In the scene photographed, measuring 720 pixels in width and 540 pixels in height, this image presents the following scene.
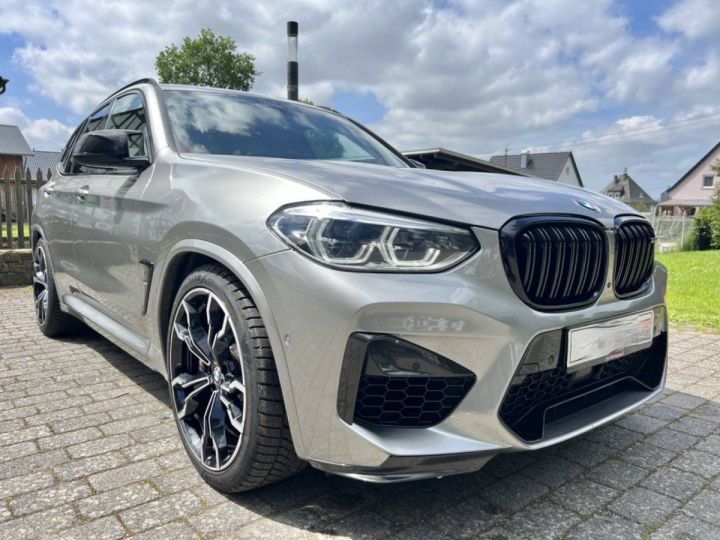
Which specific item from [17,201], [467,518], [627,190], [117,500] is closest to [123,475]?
[117,500]

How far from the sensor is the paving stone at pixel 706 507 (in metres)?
2.01

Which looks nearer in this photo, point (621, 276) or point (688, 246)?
point (621, 276)

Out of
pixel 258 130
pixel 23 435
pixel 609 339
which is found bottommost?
pixel 23 435

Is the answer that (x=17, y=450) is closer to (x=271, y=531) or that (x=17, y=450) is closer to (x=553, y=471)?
(x=271, y=531)

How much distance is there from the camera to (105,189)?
301 centimetres

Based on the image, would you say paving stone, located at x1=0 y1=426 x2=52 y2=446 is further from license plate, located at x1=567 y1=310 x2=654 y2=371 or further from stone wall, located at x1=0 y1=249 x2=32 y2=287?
stone wall, located at x1=0 y1=249 x2=32 y2=287

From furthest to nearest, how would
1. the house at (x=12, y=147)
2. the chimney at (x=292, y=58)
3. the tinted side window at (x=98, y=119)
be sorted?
the house at (x=12, y=147) < the chimney at (x=292, y=58) < the tinted side window at (x=98, y=119)

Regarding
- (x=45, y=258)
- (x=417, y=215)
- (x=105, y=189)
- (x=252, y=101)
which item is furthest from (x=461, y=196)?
(x=45, y=258)

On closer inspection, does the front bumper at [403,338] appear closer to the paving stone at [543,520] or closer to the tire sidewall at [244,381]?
the tire sidewall at [244,381]

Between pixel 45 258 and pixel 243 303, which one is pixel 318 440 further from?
pixel 45 258

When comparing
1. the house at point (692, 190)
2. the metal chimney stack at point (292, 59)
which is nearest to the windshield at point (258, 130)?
the metal chimney stack at point (292, 59)

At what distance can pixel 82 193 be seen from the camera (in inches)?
132

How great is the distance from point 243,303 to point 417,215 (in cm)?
67

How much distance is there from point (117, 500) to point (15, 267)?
6706 mm
